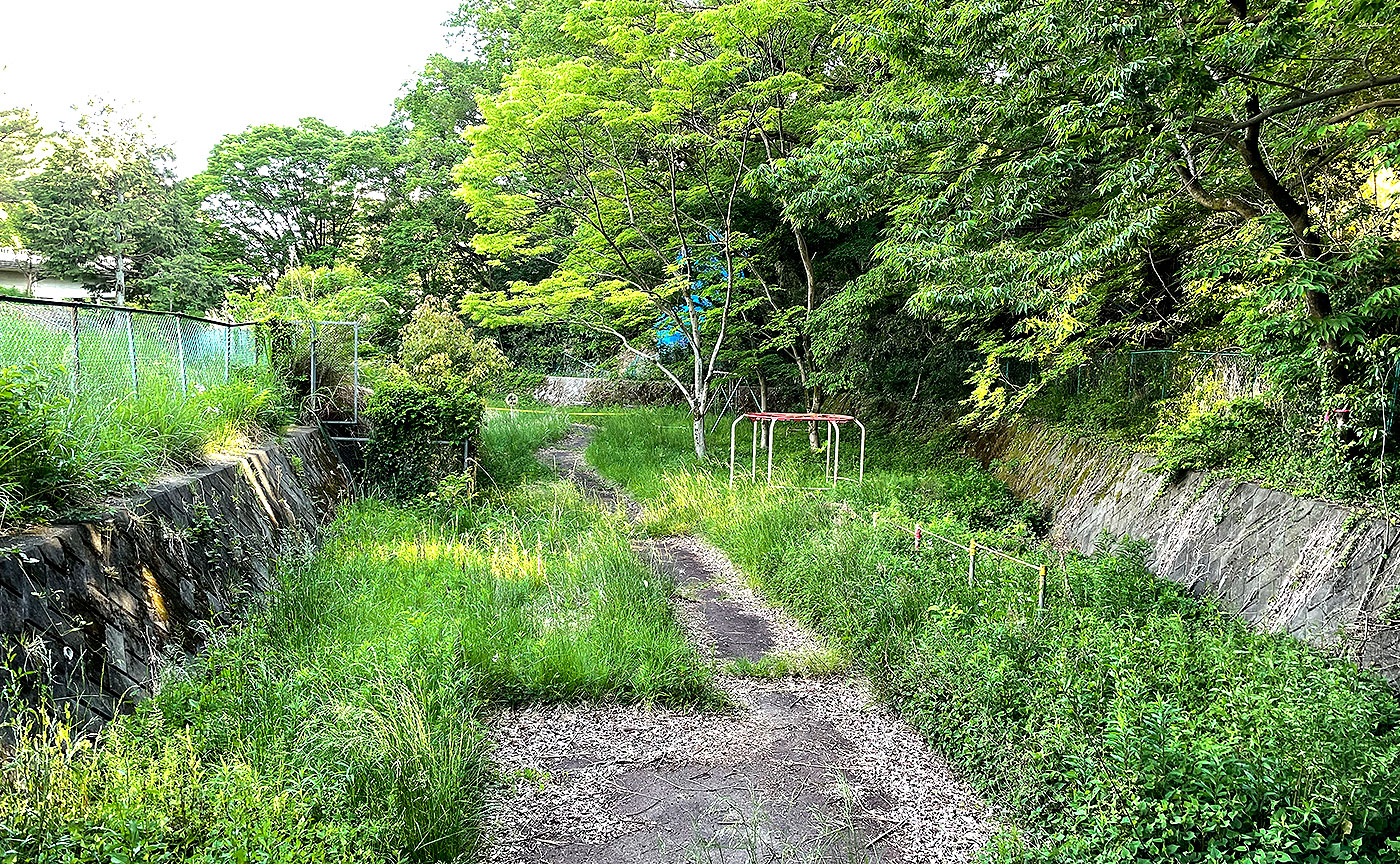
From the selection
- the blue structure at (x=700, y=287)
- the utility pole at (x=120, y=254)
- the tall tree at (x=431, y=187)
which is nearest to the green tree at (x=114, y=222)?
the utility pole at (x=120, y=254)

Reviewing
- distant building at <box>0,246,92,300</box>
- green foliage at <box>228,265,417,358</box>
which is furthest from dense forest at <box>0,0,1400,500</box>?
distant building at <box>0,246,92,300</box>

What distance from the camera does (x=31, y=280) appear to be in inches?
1037

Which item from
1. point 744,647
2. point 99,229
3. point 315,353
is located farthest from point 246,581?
point 99,229

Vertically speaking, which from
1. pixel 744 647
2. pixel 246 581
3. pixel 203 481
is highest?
pixel 203 481

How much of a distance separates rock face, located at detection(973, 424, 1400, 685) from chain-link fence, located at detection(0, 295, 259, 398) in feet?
25.0

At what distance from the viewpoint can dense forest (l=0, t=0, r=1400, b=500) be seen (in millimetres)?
5172

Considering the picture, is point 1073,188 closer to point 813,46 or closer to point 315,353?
point 813,46

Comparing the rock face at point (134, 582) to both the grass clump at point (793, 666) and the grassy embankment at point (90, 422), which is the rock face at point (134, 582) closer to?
the grassy embankment at point (90, 422)

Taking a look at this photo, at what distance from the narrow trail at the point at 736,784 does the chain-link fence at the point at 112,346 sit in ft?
11.6

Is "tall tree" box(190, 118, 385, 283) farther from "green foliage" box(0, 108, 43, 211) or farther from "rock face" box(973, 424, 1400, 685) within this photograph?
"rock face" box(973, 424, 1400, 685)

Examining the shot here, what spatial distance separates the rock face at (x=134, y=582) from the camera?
343 centimetres

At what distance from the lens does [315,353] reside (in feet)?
35.5

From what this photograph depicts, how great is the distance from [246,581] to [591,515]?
14.6 feet

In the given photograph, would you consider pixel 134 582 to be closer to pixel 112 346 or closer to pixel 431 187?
pixel 112 346
